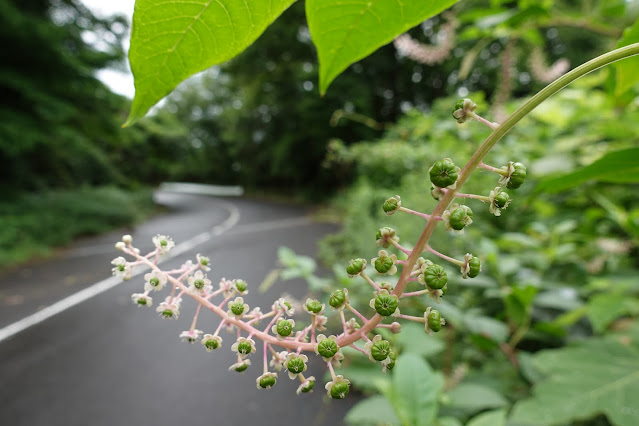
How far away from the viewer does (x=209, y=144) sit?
3225 centimetres

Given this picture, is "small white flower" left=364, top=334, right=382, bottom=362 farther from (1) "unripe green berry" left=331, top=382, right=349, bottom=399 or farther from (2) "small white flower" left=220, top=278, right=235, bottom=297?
(2) "small white flower" left=220, top=278, right=235, bottom=297

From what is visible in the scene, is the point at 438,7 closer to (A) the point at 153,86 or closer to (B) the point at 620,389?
(A) the point at 153,86

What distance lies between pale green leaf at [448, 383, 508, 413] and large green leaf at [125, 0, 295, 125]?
1458 millimetres

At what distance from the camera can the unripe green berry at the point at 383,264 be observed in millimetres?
373

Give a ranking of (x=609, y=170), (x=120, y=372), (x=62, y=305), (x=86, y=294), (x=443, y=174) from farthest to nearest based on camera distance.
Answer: (x=86, y=294)
(x=62, y=305)
(x=120, y=372)
(x=609, y=170)
(x=443, y=174)

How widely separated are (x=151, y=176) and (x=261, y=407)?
86.5 ft

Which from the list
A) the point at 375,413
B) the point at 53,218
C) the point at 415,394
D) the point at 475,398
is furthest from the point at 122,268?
the point at 53,218

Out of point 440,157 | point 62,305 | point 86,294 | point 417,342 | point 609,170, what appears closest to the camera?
point 609,170

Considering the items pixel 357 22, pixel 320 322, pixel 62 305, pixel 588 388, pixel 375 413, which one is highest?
pixel 357 22

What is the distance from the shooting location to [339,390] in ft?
1.26

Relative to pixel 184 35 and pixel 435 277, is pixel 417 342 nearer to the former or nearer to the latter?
pixel 435 277

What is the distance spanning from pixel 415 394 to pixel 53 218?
11.0 m

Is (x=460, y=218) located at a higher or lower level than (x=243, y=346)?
higher

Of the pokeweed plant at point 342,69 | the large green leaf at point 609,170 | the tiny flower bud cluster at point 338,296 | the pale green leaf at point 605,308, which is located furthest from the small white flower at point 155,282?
the pale green leaf at point 605,308
